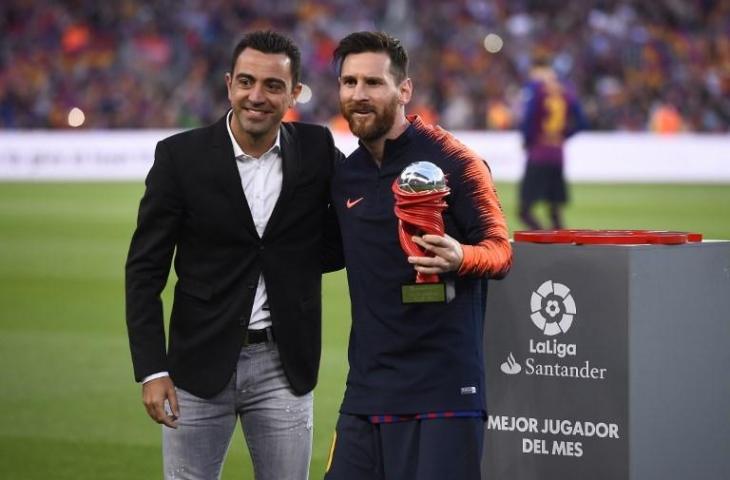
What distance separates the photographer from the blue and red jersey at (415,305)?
3.83 metres

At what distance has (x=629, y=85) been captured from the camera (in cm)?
3006

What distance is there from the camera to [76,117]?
3020 centimetres

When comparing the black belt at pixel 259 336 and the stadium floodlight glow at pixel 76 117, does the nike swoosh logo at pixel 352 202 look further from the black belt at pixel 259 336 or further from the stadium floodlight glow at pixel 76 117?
the stadium floodlight glow at pixel 76 117

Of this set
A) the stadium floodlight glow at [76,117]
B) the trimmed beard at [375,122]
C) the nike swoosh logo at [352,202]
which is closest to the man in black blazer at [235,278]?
the nike swoosh logo at [352,202]

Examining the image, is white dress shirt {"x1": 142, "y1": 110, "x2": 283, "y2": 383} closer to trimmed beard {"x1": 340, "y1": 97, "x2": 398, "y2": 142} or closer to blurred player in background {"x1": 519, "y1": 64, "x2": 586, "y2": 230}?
trimmed beard {"x1": 340, "y1": 97, "x2": 398, "y2": 142}

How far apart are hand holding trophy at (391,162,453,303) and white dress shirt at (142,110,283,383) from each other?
2.01 feet

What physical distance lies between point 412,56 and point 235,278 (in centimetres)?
2924

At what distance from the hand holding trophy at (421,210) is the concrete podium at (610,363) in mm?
913

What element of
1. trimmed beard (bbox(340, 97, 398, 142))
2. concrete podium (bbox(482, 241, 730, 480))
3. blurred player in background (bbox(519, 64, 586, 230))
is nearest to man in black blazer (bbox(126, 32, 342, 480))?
trimmed beard (bbox(340, 97, 398, 142))

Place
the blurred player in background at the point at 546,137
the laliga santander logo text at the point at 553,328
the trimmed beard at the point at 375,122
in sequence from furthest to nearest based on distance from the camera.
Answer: the blurred player in background at the point at 546,137 → the laliga santander logo text at the point at 553,328 → the trimmed beard at the point at 375,122

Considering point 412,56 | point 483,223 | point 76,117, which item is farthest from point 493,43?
point 483,223

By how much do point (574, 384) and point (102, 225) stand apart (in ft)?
48.7

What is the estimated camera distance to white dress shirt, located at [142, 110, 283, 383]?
13.8 feet

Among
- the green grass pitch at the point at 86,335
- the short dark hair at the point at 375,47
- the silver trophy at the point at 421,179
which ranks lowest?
the green grass pitch at the point at 86,335
